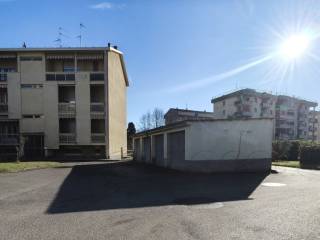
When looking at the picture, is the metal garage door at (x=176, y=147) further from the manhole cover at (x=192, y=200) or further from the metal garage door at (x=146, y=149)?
the manhole cover at (x=192, y=200)

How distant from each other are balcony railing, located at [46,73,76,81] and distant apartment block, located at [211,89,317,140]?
169 ft

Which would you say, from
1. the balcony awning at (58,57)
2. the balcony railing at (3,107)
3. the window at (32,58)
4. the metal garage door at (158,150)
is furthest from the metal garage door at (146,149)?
the balcony railing at (3,107)

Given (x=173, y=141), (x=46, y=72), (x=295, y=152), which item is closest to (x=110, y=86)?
(x=46, y=72)

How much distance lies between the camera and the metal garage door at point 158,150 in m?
27.7

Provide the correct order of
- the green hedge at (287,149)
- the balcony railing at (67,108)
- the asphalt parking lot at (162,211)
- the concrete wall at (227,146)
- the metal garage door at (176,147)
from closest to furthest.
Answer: the asphalt parking lot at (162,211)
the concrete wall at (227,146)
the metal garage door at (176,147)
the green hedge at (287,149)
the balcony railing at (67,108)

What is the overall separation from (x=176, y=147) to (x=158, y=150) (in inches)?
234

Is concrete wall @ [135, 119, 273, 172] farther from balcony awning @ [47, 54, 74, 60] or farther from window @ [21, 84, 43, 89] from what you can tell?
window @ [21, 84, 43, 89]

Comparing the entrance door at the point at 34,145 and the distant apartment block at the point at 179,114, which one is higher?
the distant apartment block at the point at 179,114

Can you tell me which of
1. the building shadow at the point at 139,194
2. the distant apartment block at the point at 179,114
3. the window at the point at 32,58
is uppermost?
the window at the point at 32,58

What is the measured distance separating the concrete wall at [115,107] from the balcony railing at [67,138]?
12.8ft

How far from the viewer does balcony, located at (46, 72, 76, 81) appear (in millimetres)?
38531

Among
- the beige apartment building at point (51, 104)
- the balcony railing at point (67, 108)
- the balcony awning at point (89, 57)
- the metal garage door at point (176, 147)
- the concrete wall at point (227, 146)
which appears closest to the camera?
the concrete wall at point (227, 146)

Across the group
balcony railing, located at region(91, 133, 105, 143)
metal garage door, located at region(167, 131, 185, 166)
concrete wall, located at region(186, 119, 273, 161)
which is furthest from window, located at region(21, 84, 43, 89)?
concrete wall, located at region(186, 119, 273, 161)

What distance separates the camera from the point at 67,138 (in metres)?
38.6
